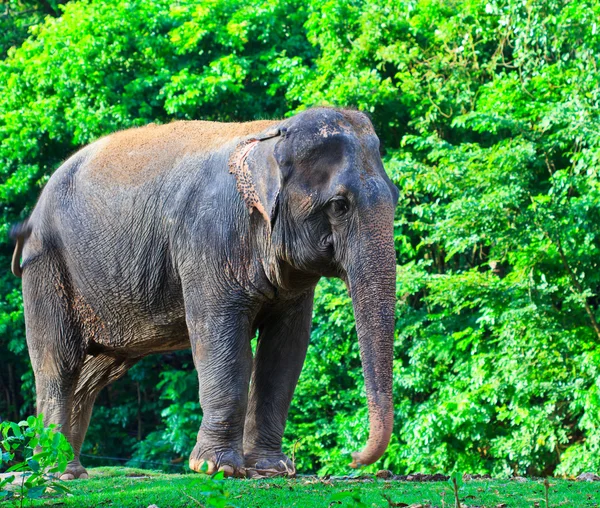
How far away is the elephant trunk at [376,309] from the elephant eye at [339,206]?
0.18 metres

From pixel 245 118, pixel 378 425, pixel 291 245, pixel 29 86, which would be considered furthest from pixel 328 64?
pixel 378 425

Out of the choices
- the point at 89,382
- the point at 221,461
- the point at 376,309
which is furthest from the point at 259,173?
the point at 89,382

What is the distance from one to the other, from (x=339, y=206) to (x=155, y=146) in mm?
1872

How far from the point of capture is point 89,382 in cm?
829

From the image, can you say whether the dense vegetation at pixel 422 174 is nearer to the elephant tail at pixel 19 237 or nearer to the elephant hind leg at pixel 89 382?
the elephant hind leg at pixel 89 382

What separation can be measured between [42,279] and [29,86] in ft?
39.7

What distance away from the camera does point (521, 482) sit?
6508mm

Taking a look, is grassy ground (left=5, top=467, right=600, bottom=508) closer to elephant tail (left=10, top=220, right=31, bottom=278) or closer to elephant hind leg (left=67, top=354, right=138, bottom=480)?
elephant hind leg (left=67, top=354, right=138, bottom=480)

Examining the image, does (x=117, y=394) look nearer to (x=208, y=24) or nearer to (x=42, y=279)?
(x=208, y=24)

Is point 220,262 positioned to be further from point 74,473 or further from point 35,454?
point 74,473

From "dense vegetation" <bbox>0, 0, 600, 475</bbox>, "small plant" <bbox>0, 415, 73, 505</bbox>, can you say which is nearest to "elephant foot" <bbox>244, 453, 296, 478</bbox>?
"small plant" <bbox>0, 415, 73, 505</bbox>

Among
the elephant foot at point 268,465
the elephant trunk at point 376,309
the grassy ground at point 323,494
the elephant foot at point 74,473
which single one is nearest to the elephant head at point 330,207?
the elephant trunk at point 376,309

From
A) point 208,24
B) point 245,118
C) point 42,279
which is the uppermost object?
point 208,24

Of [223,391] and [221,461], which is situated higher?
[223,391]
